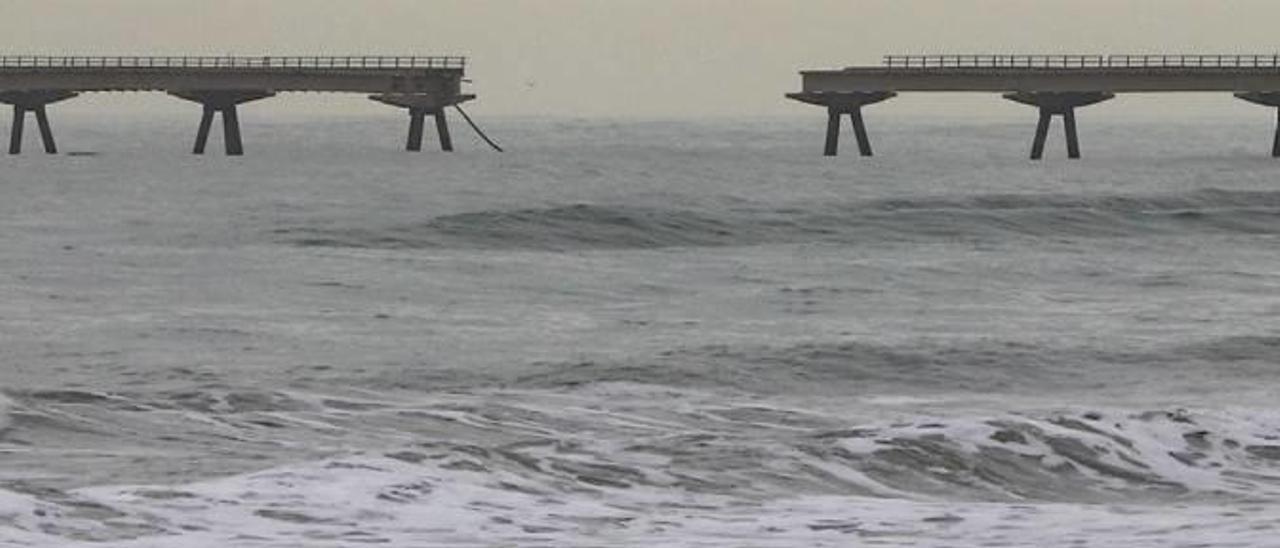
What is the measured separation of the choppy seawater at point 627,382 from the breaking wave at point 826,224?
28 cm

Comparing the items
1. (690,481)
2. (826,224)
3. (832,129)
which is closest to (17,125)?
(832,129)

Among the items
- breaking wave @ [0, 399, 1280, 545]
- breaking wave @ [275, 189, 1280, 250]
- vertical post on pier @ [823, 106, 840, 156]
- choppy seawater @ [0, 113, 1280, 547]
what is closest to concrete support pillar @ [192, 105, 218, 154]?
vertical post on pier @ [823, 106, 840, 156]

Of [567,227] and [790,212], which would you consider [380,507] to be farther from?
[790,212]

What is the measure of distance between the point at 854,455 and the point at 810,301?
55.0 ft

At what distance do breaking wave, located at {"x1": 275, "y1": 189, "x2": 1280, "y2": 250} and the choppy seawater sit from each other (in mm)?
285

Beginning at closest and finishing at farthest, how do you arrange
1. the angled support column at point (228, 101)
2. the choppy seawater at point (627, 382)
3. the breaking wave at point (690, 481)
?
the breaking wave at point (690, 481)
the choppy seawater at point (627, 382)
the angled support column at point (228, 101)

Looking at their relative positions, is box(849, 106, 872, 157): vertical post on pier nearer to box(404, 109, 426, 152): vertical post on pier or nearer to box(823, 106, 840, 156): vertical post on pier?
box(823, 106, 840, 156): vertical post on pier

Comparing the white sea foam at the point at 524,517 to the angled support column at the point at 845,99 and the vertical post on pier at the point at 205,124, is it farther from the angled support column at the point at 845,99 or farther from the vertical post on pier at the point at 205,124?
the vertical post on pier at the point at 205,124

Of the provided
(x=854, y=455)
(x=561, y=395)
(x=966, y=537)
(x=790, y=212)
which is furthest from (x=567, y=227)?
(x=966, y=537)

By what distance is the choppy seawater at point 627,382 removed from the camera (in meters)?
16.2

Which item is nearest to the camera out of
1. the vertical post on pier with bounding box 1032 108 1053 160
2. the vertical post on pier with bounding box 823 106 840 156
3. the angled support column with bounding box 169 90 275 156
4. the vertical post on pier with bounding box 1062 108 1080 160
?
the vertical post on pier with bounding box 1062 108 1080 160

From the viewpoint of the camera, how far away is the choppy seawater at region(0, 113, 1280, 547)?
53.3ft

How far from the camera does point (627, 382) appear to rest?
24.8m

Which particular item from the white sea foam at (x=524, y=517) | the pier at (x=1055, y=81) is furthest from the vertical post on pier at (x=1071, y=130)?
the white sea foam at (x=524, y=517)
